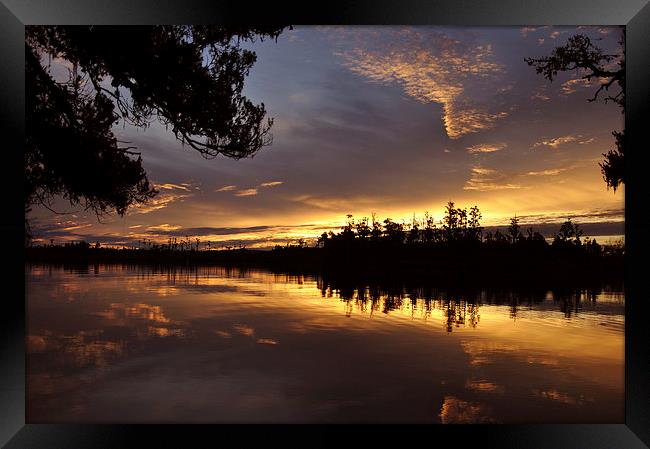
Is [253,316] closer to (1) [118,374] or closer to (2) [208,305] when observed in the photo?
(2) [208,305]

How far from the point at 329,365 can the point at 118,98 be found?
3.88 m

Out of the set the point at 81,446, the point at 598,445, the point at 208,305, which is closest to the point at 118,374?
the point at 81,446

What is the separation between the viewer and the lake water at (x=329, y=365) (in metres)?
4.03

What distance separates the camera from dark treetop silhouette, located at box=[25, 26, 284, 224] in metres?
5.53

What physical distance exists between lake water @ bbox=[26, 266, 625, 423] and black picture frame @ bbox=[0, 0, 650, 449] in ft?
1.64

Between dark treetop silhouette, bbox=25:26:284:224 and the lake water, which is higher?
dark treetop silhouette, bbox=25:26:284:224

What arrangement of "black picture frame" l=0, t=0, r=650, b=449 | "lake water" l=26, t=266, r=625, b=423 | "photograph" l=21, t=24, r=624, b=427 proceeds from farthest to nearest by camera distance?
1. "photograph" l=21, t=24, r=624, b=427
2. "lake water" l=26, t=266, r=625, b=423
3. "black picture frame" l=0, t=0, r=650, b=449

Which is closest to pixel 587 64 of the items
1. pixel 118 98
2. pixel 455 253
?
pixel 118 98

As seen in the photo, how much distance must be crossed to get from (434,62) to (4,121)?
7.27 meters

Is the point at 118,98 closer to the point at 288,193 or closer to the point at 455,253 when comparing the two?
the point at 288,193

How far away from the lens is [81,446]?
329 centimetres

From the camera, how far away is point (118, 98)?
5832 mm

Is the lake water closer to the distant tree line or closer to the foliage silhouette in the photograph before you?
the foliage silhouette

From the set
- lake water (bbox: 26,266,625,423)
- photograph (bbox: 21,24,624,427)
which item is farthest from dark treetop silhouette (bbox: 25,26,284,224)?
lake water (bbox: 26,266,625,423)
